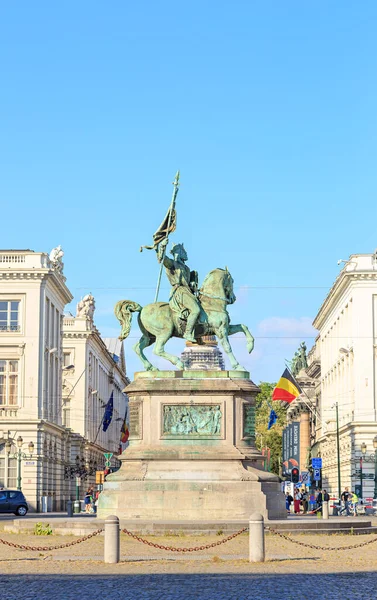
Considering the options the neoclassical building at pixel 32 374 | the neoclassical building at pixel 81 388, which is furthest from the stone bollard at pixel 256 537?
the neoclassical building at pixel 81 388

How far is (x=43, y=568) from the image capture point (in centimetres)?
2586

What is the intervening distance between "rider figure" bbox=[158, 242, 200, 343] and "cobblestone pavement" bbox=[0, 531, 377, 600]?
9.73 metres

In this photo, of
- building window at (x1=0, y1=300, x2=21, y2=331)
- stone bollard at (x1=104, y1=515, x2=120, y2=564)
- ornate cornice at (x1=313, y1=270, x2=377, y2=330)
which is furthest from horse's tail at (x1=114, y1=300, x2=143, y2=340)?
ornate cornice at (x1=313, y1=270, x2=377, y2=330)

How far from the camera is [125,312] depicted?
4119 cm

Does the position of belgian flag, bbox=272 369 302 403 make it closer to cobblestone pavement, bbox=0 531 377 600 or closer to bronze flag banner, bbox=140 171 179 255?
bronze flag banner, bbox=140 171 179 255

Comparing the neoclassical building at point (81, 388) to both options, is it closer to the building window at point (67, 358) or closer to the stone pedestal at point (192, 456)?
the building window at point (67, 358)

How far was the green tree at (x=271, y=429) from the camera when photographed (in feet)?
543

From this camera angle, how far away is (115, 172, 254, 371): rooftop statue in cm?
4012

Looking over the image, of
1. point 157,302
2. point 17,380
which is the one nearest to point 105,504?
point 157,302

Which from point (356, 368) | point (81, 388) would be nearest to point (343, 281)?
point (356, 368)

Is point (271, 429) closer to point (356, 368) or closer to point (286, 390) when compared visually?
point (356, 368)

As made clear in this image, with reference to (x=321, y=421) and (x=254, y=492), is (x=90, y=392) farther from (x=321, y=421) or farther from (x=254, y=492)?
(x=254, y=492)

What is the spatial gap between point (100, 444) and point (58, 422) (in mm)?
40300

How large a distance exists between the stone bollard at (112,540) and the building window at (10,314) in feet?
229
